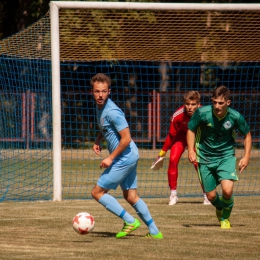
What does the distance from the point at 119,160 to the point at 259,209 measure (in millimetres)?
3349

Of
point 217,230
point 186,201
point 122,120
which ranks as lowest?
point 186,201

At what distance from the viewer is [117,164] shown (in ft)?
24.3

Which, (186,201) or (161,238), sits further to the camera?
(186,201)

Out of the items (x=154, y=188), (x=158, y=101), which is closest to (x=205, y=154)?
(x=154, y=188)

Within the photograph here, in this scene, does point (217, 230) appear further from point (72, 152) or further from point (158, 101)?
point (158, 101)

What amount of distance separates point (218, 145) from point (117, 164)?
1.48m

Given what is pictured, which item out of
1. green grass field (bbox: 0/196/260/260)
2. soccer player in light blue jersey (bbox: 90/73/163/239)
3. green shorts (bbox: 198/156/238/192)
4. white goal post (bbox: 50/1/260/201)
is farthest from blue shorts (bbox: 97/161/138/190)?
white goal post (bbox: 50/1/260/201)

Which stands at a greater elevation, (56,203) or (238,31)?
(238,31)

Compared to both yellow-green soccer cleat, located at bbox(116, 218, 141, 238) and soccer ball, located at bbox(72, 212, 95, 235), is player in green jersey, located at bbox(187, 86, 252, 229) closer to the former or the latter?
yellow-green soccer cleat, located at bbox(116, 218, 141, 238)

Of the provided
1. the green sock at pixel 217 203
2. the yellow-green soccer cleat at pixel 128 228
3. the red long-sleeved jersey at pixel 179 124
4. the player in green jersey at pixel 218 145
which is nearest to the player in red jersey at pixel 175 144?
the red long-sleeved jersey at pixel 179 124

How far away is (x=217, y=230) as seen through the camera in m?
8.14

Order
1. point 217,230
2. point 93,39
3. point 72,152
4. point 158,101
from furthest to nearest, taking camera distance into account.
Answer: point 158,101, point 72,152, point 93,39, point 217,230

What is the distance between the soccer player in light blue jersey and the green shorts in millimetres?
1159

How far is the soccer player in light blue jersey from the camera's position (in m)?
7.40
